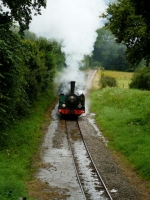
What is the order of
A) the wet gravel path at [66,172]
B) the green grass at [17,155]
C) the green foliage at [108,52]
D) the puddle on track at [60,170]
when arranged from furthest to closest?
the green foliage at [108,52] → the puddle on track at [60,170] → the wet gravel path at [66,172] → the green grass at [17,155]

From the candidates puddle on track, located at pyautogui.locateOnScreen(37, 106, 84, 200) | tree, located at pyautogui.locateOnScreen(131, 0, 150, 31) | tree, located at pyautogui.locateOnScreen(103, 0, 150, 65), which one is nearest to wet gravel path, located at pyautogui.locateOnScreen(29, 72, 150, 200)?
puddle on track, located at pyautogui.locateOnScreen(37, 106, 84, 200)

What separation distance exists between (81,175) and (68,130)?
32.3 feet

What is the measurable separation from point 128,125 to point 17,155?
10.2 metres

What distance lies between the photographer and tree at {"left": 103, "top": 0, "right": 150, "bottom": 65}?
2158 centimetres

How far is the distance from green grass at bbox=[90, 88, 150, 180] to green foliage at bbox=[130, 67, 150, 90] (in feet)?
51.4

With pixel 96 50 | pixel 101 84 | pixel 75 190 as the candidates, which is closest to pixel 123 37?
pixel 75 190

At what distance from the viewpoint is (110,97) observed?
35.4m

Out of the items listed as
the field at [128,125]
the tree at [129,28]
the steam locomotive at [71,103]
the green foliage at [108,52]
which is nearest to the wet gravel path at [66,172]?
the field at [128,125]

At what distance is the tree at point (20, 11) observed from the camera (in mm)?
18625

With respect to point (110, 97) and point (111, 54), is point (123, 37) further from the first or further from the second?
point (111, 54)

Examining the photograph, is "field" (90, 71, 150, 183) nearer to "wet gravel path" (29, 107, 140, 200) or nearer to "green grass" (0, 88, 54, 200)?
"wet gravel path" (29, 107, 140, 200)

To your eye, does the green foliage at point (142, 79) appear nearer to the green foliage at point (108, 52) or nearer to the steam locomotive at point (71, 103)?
the green foliage at point (108, 52)

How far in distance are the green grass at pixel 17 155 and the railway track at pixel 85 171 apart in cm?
220

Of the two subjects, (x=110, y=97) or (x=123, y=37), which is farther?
(x=110, y=97)
